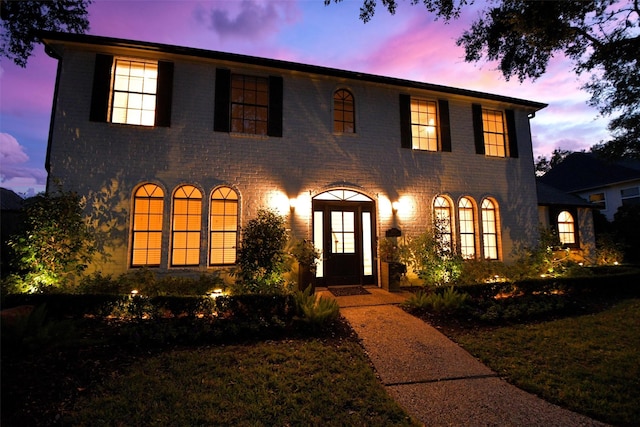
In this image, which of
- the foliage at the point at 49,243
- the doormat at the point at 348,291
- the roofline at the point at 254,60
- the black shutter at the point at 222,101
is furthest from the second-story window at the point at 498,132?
the foliage at the point at 49,243

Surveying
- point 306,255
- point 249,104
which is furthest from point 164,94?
point 306,255

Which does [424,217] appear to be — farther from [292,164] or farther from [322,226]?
[292,164]

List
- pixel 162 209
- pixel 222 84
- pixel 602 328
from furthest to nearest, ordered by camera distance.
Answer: pixel 222 84 < pixel 162 209 < pixel 602 328

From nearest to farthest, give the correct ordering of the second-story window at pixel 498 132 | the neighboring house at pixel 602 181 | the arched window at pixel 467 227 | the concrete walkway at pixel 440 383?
1. the concrete walkway at pixel 440 383
2. the arched window at pixel 467 227
3. the second-story window at pixel 498 132
4. the neighboring house at pixel 602 181

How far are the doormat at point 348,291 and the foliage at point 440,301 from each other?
5.12 feet

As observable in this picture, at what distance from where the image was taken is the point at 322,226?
8.71 meters

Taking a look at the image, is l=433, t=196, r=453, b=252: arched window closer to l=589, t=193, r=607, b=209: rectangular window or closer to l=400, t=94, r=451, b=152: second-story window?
l=400, t=94, r=451, b=152: second-story window

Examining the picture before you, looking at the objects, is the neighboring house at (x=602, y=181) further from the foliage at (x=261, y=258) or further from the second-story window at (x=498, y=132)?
the foliage at (x=261, y=258)

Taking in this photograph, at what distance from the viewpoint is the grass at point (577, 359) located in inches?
127

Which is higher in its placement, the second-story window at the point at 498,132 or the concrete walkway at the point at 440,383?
the second-story window at the point at 498,132

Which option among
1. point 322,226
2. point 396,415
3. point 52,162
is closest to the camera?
point 396,415

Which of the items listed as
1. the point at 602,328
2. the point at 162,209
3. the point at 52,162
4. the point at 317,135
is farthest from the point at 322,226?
the point at 52,162

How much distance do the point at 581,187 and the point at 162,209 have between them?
26.3 m

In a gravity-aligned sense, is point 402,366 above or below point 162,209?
below
